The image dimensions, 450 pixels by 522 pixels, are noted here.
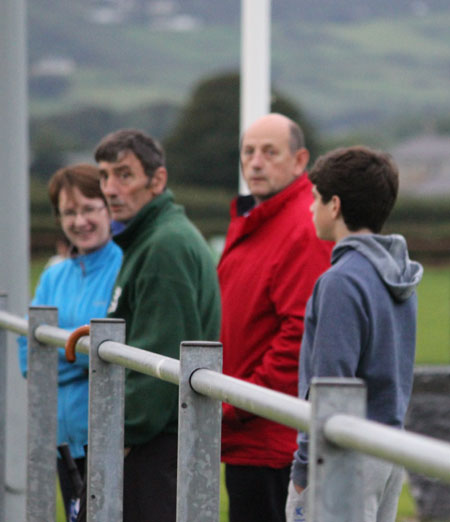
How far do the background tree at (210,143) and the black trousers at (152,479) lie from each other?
93.0ft

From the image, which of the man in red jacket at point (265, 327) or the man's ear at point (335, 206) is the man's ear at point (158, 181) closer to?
the man in red jacket at point (265, 327)

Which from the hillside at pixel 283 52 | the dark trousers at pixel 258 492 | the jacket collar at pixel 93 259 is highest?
the hillside at pixel 283 52

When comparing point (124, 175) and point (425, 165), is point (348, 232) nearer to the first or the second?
point (124, 175)

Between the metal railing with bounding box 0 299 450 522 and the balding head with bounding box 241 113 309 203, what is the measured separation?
0.92 meters

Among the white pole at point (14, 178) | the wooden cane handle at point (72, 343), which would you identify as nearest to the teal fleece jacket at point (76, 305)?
the wooden cane handle at point (72, 343)

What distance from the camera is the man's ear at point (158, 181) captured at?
335 cm

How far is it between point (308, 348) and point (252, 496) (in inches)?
36.3

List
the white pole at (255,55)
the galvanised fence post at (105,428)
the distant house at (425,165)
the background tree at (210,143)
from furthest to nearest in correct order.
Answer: the distant house at (425,165) → the background tree at (210,143) → the white pole at (255,55) → the galvanised fence post at (105,428)

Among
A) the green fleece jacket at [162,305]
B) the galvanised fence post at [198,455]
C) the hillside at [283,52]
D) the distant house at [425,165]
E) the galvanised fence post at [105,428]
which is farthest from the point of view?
the hillside at [283,52]

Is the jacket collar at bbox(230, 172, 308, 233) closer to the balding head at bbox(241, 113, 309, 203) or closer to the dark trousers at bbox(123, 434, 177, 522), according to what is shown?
the balding head at bbox(241, 113, 309, 203)

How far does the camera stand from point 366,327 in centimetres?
259

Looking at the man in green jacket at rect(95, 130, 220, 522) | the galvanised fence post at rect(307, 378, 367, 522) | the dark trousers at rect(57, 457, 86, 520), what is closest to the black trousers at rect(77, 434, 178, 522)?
the man in green jacket at rect(95, 130, 220, 522)

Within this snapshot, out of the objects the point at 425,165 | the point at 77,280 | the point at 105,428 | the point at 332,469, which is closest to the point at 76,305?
the point at 77,280

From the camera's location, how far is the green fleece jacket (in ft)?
9.91
